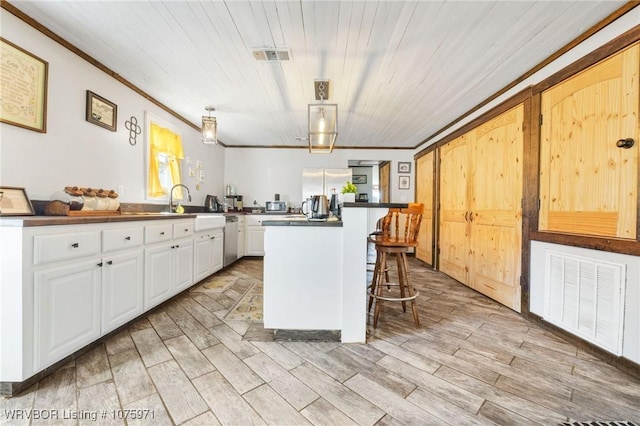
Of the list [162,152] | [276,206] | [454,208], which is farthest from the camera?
[276,206]

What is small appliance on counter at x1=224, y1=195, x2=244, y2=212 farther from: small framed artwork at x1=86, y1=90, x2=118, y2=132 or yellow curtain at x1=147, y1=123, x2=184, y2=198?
small framed artwork at x1=86, y1=90, x2=118, y2=132

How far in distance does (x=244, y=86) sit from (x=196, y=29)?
2.94 feet

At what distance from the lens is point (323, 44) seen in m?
2.02

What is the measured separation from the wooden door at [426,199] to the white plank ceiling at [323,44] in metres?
1.53

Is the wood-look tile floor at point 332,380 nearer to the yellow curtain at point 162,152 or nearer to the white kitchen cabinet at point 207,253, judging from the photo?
the white kitchen cabinet at point 207,253

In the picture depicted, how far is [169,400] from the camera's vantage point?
131 cm

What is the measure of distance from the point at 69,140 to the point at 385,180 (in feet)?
17.2

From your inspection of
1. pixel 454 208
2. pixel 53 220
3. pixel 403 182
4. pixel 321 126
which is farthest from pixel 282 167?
pixel 53 220

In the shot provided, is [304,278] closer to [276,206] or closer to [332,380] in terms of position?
[332,380]

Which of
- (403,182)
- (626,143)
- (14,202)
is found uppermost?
(403,182)

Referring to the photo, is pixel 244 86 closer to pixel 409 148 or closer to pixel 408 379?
pixel 408 379

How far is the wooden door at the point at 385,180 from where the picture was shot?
18.3 ft

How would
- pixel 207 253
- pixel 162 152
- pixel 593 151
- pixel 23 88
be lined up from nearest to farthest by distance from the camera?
pixel 23 88, pixel 593 151, pixel 162 152, pixel 207 253

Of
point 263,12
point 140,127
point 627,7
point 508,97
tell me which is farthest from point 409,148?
point 140,127
